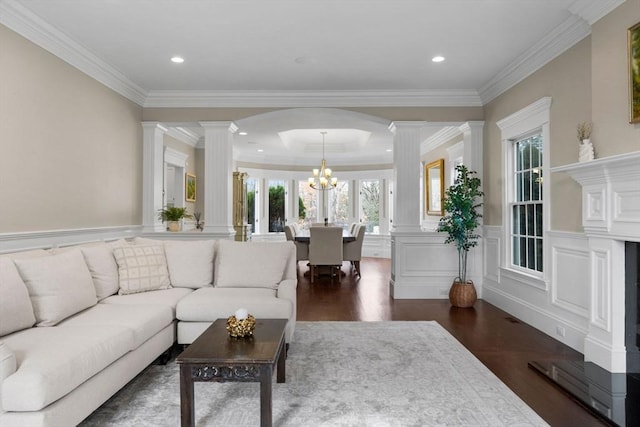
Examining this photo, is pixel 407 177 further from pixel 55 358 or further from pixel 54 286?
pixel 55 358

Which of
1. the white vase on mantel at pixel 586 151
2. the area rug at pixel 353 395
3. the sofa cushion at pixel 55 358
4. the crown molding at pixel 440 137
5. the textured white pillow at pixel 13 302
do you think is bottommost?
the area rug at pixel 353 395

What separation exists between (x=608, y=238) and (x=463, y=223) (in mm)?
2080

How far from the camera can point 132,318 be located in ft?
8.60

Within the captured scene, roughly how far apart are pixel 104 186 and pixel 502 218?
4.77 metres

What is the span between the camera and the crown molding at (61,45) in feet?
10.2

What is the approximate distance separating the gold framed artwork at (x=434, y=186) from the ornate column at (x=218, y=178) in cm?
417

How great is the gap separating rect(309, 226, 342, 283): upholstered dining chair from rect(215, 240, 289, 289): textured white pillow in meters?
2.80

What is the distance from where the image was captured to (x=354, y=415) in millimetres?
2242

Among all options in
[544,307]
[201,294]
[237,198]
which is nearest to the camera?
[201,294]

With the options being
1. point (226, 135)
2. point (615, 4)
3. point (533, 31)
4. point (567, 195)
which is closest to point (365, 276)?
point (226, 135)

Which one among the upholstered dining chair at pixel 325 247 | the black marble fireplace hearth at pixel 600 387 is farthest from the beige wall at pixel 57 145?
A: the black marble fireplace hearth at pixel 600 387

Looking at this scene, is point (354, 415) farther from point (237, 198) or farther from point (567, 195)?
point (237, 198)

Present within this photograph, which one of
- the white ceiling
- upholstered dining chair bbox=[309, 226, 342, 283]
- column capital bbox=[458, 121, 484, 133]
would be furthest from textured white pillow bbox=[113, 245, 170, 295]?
column capital bbox=[458, 121, 484, 133]

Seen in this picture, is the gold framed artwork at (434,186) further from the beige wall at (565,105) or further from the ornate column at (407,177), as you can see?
the beige wall at (565,105)
